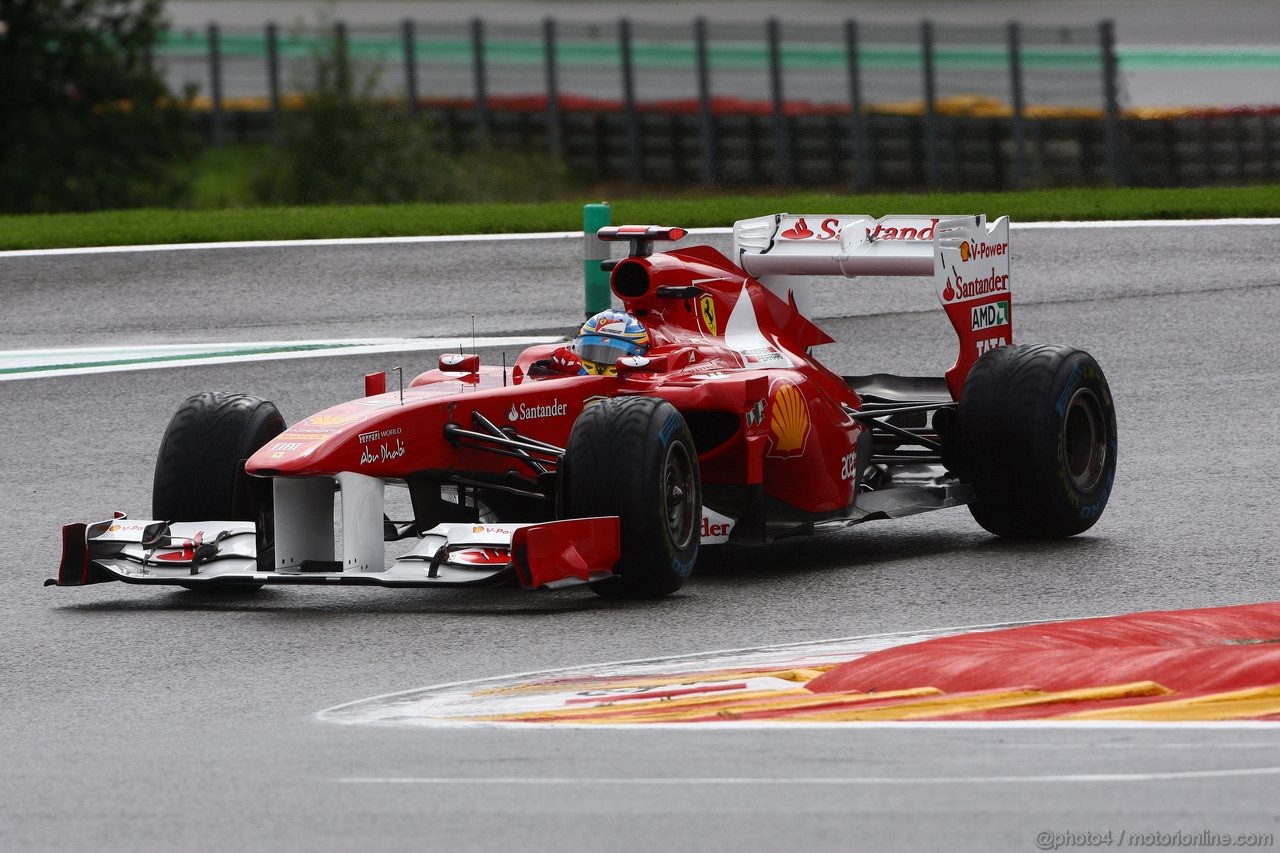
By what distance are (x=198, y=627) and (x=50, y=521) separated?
8.15ft

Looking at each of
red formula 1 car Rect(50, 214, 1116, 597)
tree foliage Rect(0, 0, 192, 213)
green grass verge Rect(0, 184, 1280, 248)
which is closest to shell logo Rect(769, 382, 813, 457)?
red formula 1 car Rect(50, 214, 1116, 597)

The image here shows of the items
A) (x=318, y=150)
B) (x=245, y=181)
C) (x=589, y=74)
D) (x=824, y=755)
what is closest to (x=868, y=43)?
(x=589, y=74)

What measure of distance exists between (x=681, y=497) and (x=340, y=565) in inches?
52.0

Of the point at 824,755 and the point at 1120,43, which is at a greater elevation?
the point at 1120,43

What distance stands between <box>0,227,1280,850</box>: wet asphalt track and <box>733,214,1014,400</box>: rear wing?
3.15 feet

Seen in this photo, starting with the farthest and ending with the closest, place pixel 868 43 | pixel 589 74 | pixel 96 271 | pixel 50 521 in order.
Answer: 1. pixel 589 74
2. pixel 868 43
3. pixel 96 271
4. pixel 50 521

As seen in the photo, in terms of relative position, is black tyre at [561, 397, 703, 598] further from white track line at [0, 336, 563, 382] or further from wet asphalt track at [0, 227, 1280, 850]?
white track line at [0, 336, 563, 382]

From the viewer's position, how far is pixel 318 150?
2664 cm

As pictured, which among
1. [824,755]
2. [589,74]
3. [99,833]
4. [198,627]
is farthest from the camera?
[589,74]

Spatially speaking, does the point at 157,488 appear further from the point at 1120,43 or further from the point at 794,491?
the point at 1120,43

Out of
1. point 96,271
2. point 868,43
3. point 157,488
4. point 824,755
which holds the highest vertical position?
point 868,43

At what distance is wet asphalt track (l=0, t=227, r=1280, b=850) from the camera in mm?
5328

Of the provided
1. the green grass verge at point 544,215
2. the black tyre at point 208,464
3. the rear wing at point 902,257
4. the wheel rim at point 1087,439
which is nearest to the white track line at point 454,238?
the green grass verge at point 544,215

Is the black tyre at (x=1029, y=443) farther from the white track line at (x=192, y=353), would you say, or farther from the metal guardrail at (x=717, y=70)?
the metal guardrail at (x=717, y=70)
